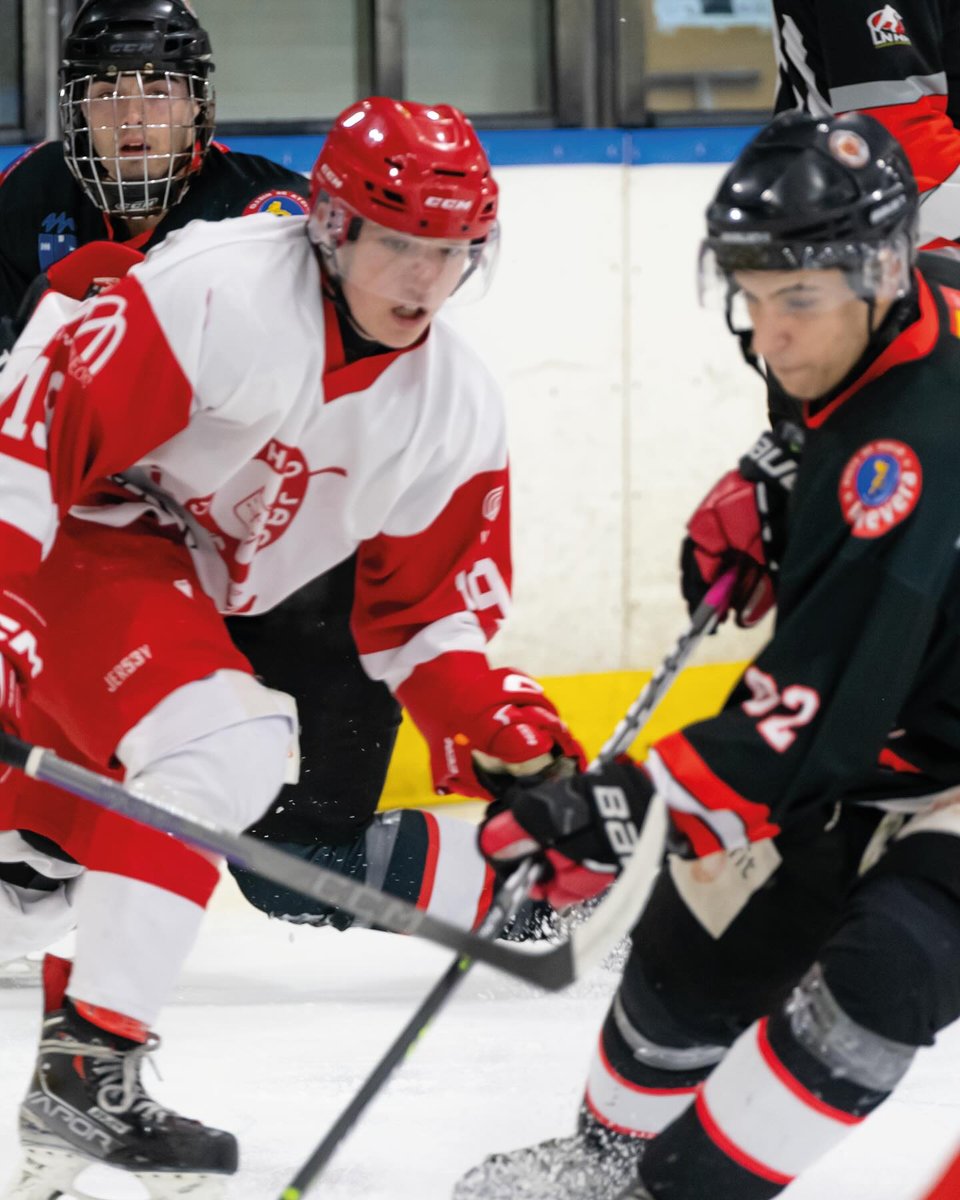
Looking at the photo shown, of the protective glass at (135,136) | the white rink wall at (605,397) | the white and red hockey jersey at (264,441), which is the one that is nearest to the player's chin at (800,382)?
the white and red hockey jersey at (264,441)

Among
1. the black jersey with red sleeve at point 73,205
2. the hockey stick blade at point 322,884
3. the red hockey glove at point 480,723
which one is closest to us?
the hockey stick blade at point 322,884

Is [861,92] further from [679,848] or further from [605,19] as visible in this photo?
[605,19]

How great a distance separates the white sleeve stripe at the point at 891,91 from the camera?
8.56ft

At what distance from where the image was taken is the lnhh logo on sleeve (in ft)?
8.50

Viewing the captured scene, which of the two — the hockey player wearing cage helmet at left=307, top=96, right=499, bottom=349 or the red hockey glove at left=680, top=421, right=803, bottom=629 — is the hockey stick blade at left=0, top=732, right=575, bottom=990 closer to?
the red hockey glove at left=680, top=421, right=803, bottom=629

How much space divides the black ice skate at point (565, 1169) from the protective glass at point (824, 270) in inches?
35.4

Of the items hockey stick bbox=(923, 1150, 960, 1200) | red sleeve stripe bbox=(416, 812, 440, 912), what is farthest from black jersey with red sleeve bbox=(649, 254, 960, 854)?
red sleeve stripe bbox=(416, 812, 440, 912)

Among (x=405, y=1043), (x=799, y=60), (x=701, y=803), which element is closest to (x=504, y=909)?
(x=405, y=1043)

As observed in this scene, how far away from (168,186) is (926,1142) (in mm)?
1639

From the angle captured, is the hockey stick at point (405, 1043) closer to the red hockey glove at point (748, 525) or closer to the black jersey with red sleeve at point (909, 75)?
the red hockey glove at point (748, 525)

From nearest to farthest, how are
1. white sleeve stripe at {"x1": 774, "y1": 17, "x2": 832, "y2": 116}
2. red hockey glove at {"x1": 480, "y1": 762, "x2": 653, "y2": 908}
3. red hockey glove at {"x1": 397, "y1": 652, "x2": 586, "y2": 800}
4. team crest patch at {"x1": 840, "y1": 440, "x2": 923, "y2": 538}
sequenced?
team crest patch at {"x1": 840, "y1": 440, "x2": 923, "y2": 538}
red hockey glove at {"x1": 480, "y1": 762, "x2": 653, "y2": 908}
red hockey glove at {"x1": 397, "y1": 652, "x2": 586, "y2": 800}
white sleeve stripe at {"x1": 774, "y1": 17, "x2": 832, "y2": 116}

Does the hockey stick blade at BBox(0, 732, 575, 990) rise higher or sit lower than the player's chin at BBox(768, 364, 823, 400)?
lower

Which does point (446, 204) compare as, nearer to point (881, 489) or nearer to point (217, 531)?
point (217, 531)

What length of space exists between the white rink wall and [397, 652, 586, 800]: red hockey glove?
5.19ft
